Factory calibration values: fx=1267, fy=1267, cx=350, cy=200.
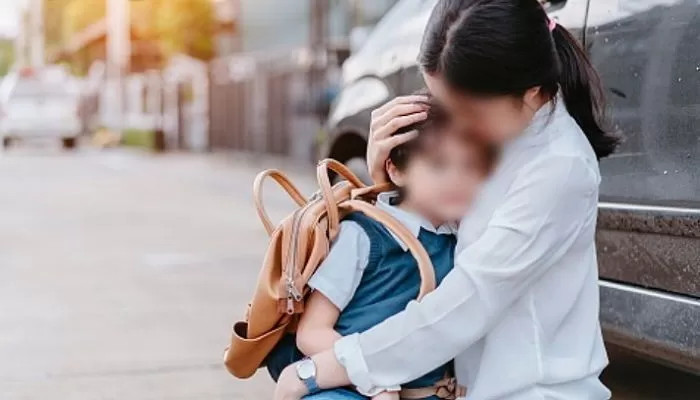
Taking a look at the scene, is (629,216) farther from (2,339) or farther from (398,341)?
(2,339)

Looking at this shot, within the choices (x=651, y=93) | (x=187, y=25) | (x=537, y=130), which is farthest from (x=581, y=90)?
(x=187, y=25)

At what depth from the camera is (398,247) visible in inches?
92.0

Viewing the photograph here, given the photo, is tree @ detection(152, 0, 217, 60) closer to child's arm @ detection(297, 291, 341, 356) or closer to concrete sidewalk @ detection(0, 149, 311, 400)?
concrete sidewalk @ detection(0, 149, 311, 400)

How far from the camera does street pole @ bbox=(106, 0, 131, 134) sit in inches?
1385

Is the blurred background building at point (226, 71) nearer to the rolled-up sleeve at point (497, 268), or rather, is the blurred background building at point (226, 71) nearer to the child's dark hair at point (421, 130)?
the child's dark hair at point (421, 130)

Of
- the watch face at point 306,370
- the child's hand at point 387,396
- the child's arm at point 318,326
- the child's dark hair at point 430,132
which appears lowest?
the child's hand at point 387,396

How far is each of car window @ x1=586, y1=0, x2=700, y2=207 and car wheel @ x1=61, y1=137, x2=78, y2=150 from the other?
83.6ft

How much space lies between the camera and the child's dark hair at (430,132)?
2.25 m

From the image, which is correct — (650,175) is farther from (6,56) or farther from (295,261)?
(6,56)

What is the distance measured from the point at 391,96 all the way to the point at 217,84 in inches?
735

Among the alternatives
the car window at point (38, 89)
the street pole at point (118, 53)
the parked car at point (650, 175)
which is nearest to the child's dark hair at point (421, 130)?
the parked car at point (650, 175)

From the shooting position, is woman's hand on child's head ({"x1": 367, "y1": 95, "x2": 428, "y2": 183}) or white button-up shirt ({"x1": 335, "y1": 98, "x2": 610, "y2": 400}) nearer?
white button-up shirt ({"x1": 335, "y1": 98, "x2": 610, "y2": 400})

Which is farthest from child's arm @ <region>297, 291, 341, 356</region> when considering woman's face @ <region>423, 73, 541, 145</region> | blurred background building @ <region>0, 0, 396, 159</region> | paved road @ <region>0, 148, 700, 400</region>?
blurred background building @ <region>0, 0, 396, 159</region>

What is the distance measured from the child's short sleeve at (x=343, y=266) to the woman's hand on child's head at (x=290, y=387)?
0.15 meters
